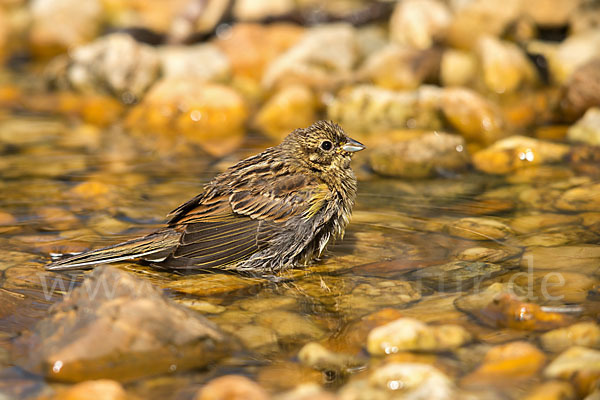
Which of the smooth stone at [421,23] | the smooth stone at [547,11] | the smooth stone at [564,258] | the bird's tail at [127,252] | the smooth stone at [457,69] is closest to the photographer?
the smooth stone at [564,258]

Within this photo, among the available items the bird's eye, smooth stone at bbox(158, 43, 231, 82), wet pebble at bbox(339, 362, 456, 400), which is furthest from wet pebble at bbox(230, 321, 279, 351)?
smooth stone at bbox(158, 43, 231, 82)

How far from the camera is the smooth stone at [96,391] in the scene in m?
4.06

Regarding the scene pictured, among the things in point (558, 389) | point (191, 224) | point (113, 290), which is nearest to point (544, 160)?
point (191, 224)

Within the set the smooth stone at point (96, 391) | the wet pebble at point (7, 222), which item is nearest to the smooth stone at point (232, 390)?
the smooth stone at point (96, 391)

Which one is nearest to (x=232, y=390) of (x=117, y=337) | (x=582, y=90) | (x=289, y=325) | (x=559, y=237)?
(x=117, y=337)

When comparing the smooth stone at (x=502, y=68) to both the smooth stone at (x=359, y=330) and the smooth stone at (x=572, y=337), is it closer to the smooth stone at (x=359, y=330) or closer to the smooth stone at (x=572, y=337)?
the smooth stone at (x=359, y=330)

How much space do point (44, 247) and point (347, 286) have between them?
8.28 feet

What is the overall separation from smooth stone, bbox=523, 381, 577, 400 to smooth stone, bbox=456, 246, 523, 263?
191cm

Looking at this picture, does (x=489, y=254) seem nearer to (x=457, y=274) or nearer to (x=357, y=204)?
(x=457, y=274)

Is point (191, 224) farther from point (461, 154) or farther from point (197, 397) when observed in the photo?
point (461, 154)

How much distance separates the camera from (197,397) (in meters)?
4.14

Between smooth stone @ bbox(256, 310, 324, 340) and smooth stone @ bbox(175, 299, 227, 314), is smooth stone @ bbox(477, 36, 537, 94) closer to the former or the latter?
smooth stone @ bbox(256, 310, 324, 340)

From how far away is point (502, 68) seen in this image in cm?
1066

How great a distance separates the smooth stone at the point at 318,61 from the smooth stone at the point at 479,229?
4.74m
